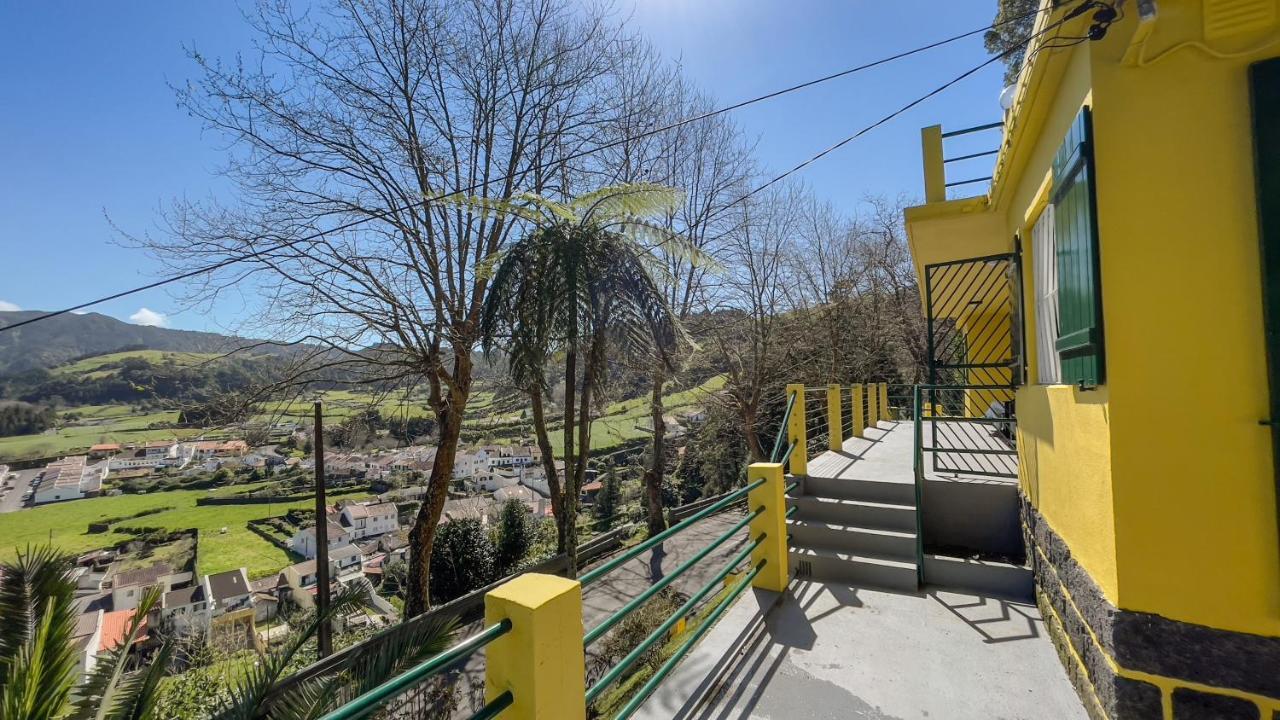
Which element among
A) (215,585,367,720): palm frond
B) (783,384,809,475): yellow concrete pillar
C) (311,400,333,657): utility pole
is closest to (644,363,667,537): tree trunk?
(311,400,333,657): utility pole

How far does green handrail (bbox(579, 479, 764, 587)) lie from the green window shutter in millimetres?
1830

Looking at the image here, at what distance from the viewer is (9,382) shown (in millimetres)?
10789

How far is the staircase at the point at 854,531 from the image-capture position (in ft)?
13.6

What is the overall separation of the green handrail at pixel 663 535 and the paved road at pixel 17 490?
1683cm

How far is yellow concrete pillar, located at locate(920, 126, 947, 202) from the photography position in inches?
199

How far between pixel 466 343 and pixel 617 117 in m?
7.32

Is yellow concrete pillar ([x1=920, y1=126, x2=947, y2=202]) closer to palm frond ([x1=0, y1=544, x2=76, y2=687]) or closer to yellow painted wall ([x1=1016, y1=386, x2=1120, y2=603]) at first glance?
yellow painted wall ([x1=1016, y1=386, x2=1120, y2=603])

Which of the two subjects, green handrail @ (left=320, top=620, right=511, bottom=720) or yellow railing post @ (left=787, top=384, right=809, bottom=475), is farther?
yellow railing post @ (left=787, top=384, right=809, bottom=475)

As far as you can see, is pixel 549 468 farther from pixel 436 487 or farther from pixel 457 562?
pixel 457 562

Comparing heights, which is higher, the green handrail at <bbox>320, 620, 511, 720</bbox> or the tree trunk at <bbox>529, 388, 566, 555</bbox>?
the green handrail at <bbox>320, 620, 511, 720</bbox>

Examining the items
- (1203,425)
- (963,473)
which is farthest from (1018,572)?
(1203,425)

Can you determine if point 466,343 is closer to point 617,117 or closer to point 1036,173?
point 617,117

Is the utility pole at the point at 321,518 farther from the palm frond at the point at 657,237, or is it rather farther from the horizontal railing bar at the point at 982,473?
the horizontal railing bar at the point at 982,473

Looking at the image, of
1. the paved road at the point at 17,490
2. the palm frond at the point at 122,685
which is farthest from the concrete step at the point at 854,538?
the paved road at the point at 17,490
